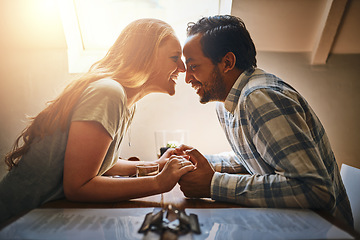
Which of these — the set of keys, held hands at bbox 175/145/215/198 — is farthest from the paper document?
held hands at bbox 175/145/215/198

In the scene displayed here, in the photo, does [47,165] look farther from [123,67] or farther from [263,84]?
[263,84]

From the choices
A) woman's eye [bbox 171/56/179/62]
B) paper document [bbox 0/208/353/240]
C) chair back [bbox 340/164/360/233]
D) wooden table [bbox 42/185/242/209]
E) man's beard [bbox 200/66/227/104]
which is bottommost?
chair back [bbox 340/164/360/233]

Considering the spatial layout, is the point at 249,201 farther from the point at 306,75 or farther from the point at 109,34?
the point at 109,34

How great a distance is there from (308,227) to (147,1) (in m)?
1.83

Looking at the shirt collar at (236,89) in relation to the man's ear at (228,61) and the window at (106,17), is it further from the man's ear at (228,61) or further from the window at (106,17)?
the window at (106,17)

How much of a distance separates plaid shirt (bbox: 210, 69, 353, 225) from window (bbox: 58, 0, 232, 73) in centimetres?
120

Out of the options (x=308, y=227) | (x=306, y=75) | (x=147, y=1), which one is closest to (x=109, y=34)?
(x=147, y=1)

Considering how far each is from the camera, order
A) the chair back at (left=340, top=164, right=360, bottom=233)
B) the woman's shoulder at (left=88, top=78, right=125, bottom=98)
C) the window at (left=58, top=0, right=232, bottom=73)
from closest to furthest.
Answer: the woman's shoulder at (left=88, top=78, right=125, bottom=98), the chair back at (left=340, top=164, right=360, bottom=233), the window at (left=58, top=0, right=232, bottom=73)

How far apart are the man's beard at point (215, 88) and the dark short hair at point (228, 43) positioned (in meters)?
0.07

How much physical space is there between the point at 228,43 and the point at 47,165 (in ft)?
3.14

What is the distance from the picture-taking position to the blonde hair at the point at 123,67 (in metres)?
0.91

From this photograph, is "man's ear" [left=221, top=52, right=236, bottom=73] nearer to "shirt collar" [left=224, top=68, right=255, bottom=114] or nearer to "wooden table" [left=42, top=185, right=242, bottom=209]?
"shirt collar" [left=224, top=68, right=255, bottom=114]

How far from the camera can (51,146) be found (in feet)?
2.89

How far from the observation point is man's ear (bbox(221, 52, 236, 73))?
1.24m
